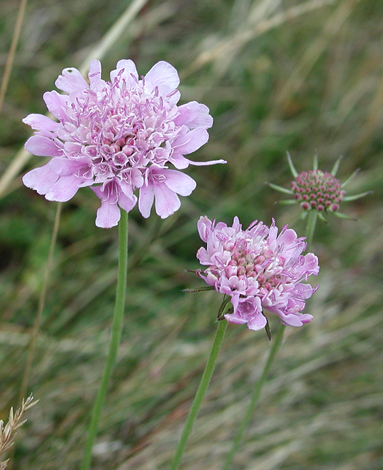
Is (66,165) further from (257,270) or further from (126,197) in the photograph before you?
(257,270)

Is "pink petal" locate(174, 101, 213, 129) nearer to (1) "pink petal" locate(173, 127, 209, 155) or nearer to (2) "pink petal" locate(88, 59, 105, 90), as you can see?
(1) "pink petal" locate(173, 127, 209, 155)

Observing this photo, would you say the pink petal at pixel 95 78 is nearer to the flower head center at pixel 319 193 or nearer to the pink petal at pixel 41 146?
the pink petal at pixel 41 146

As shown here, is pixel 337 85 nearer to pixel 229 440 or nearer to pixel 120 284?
pixel 229 440

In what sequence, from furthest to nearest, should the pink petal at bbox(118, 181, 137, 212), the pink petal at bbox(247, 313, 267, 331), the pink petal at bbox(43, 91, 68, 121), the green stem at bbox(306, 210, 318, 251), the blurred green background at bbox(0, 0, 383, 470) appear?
the blurred green background at bbox(0, 0, 383, 470), the green stem at bbox(306, 210, 318, 251), the pink petal at bbox(43, 91, 68, 121), the pink petal at bbox(118, 181, 137, 212), the pink petal at bbox(247, 313, 267, 331)

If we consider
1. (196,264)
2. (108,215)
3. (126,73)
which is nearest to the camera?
(108,215)

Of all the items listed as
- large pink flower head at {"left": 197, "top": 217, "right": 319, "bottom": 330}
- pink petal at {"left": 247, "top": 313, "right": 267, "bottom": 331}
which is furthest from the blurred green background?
pink petal at {"left": 247, "top": 313, "right": 267, "bottom": 331}

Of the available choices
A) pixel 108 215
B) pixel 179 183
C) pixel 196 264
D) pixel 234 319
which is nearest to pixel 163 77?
pixel 179 183
